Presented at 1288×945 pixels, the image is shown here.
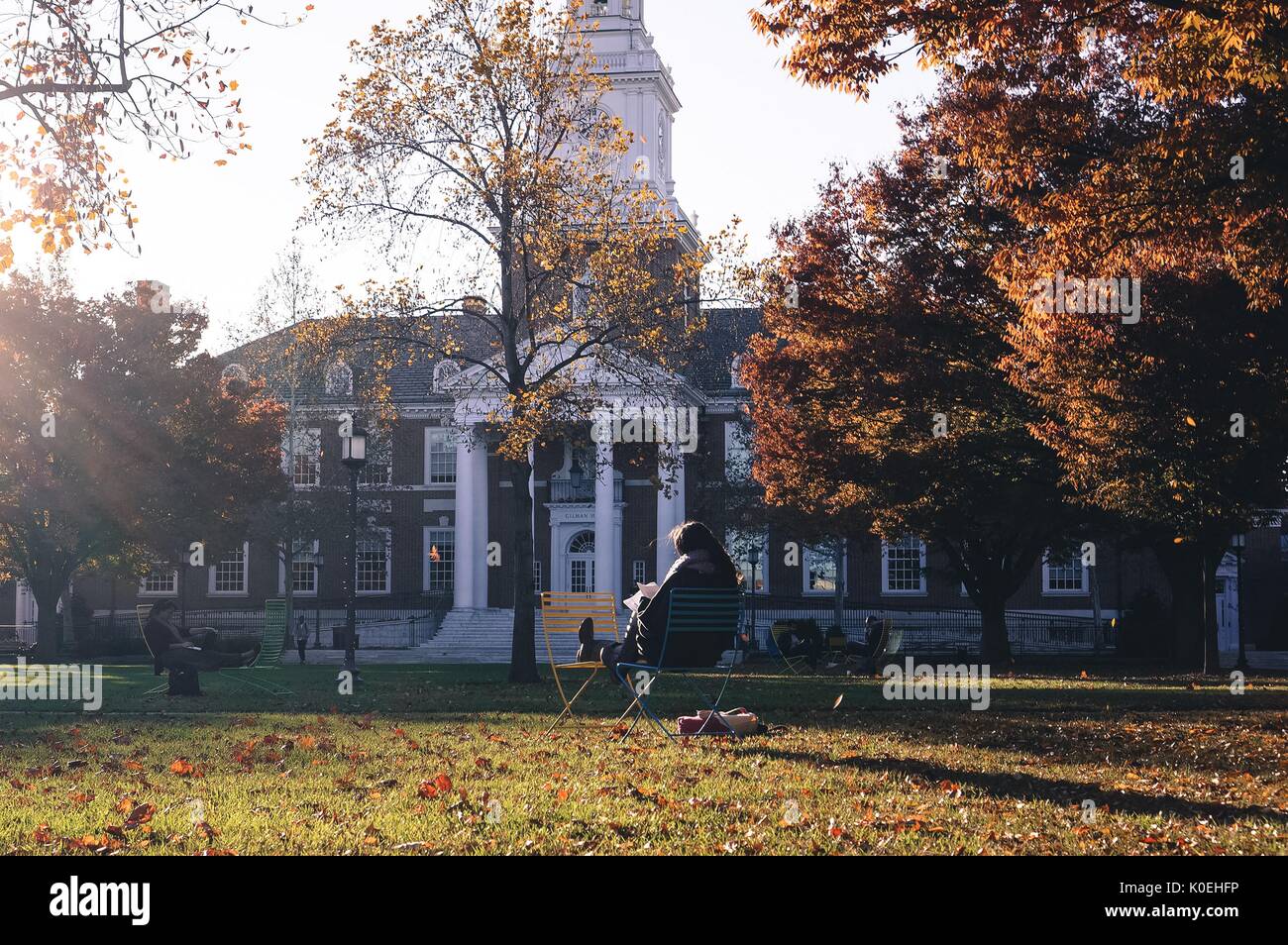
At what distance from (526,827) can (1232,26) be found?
8.26 meters

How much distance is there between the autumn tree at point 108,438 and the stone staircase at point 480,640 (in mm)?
9176

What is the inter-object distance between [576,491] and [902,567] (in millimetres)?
12342

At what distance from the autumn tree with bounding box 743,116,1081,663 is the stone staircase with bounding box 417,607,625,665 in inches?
589

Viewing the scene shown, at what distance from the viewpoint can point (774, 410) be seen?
31859 millimetres

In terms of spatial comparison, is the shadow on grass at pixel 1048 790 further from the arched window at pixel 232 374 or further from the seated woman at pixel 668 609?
the arched window at pixel 232 374

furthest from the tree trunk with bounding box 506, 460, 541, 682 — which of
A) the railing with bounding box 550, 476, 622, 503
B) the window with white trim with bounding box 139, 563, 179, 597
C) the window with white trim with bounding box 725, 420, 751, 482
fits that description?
the window with white trim with bounding box 139, 563, 179, 597

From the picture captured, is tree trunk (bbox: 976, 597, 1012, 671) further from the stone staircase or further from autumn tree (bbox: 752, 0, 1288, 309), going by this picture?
autumn tree (bbox: 752, 0, 1288, 309)

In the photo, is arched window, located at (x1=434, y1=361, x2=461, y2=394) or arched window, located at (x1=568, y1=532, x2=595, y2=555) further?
arched window, located at (x1=568, y1=532, x2=595, y2=555)

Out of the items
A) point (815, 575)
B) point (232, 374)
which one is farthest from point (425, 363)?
point (232, 374)

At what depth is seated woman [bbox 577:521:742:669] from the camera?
34.8 ft

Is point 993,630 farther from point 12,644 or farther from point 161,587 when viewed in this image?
point 161,587

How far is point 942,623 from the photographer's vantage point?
5006 centimetres
